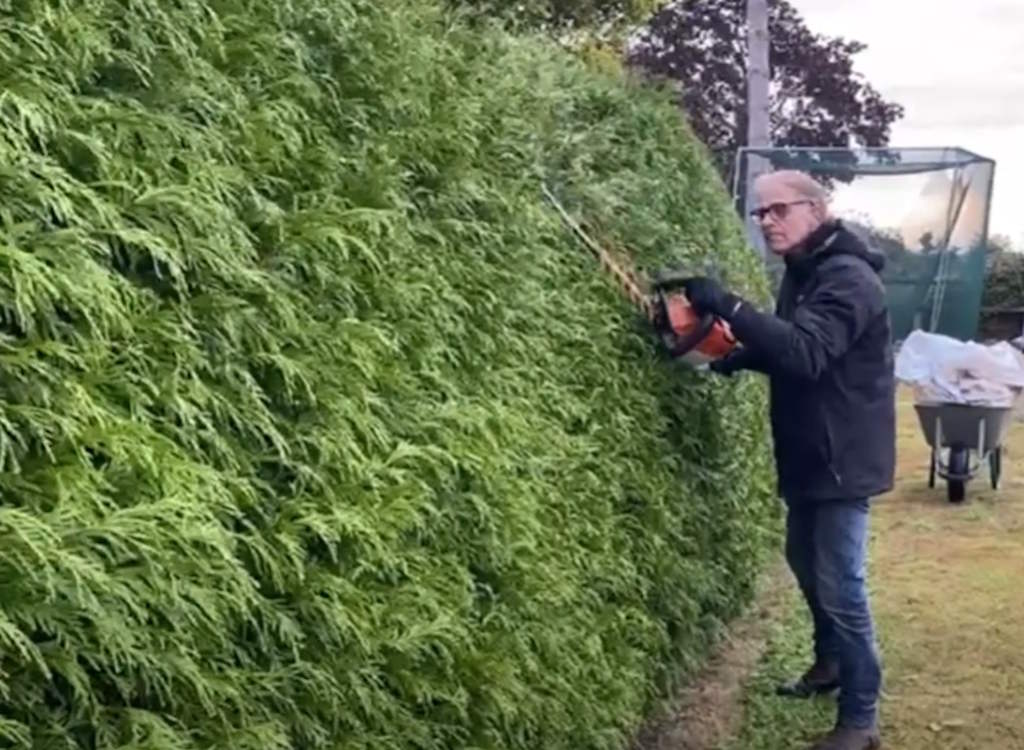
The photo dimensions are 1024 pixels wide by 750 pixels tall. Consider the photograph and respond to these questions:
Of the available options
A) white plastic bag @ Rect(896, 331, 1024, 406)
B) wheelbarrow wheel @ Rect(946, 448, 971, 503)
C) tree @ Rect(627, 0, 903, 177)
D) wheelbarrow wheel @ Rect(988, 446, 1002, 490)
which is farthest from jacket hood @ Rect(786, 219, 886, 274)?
tree @ Rect(627, 0, 903, 177)

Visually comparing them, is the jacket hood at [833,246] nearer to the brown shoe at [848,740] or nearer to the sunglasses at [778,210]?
the sunglasses at [778,210]

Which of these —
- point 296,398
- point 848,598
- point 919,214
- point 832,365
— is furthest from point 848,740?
point 919,214

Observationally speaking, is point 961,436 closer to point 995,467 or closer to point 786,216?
A: point 995,467

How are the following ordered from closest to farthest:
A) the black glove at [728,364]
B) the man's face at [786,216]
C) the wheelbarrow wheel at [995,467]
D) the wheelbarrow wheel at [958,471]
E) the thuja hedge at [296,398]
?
the thuja hedge at [296,398], the man's face at [786,216], the black glove at [728,364], the wheelbarrow wheel at [958,471], the wheelbarrow wheel at [995,467]

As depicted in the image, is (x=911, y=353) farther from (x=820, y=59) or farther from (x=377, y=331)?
(x=820, y=59)

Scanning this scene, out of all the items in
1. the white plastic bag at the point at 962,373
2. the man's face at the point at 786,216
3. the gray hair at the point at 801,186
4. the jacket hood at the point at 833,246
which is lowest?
the white plastic bag at the point at 962,373

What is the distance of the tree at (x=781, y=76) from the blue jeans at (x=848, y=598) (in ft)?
75.1

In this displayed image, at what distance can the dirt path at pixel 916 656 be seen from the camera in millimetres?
4656

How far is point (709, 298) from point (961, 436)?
5.45 metres

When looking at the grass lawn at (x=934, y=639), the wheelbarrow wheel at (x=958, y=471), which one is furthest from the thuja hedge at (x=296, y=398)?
the wheelbarrow wheel at (x=958, y=471)

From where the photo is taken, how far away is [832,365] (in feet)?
13.9

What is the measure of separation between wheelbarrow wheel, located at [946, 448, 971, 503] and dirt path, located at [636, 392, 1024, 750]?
1.90 feet

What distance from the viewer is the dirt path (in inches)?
183

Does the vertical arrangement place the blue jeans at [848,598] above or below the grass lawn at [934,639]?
above
